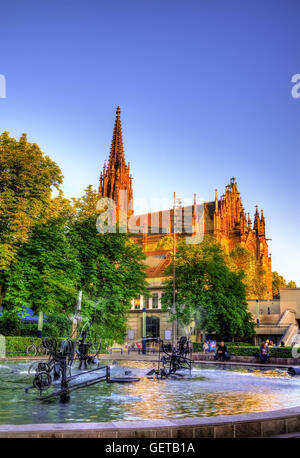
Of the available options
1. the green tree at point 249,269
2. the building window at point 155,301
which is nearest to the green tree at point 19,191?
the building window at point 155,301

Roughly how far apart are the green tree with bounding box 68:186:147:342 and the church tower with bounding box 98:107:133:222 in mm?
51159

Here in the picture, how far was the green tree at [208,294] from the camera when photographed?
148 feet

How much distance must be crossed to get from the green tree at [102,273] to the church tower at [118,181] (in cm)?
5116

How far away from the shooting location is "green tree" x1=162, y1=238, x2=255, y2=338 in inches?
1779

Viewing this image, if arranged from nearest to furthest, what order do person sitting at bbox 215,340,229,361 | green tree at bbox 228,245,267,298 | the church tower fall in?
person sitting at bbox 215,340,229,361, green tree at bbox 228,245,267,298, the church tower

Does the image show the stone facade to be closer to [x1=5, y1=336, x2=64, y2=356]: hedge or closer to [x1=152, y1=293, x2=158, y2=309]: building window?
[x1=152, y1=293, x2=158, y2=309]: building window

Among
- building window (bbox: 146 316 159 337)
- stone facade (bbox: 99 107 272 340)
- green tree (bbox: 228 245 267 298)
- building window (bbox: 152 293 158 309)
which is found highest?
stone facade (bbox: 99 107 272 340)

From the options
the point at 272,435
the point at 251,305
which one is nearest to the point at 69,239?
the point at 272,435

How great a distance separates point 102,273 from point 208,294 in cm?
1301

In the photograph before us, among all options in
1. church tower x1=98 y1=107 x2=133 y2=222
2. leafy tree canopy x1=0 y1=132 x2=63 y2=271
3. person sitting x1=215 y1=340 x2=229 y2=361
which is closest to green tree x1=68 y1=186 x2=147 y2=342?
leafy tree canopy x1=0 y1=132 x2=63 y2=271

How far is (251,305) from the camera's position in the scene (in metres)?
61.8

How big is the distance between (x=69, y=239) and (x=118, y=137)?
69.6 meters

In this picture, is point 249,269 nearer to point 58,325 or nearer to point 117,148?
point 58,325

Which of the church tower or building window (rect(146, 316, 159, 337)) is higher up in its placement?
the church tower
